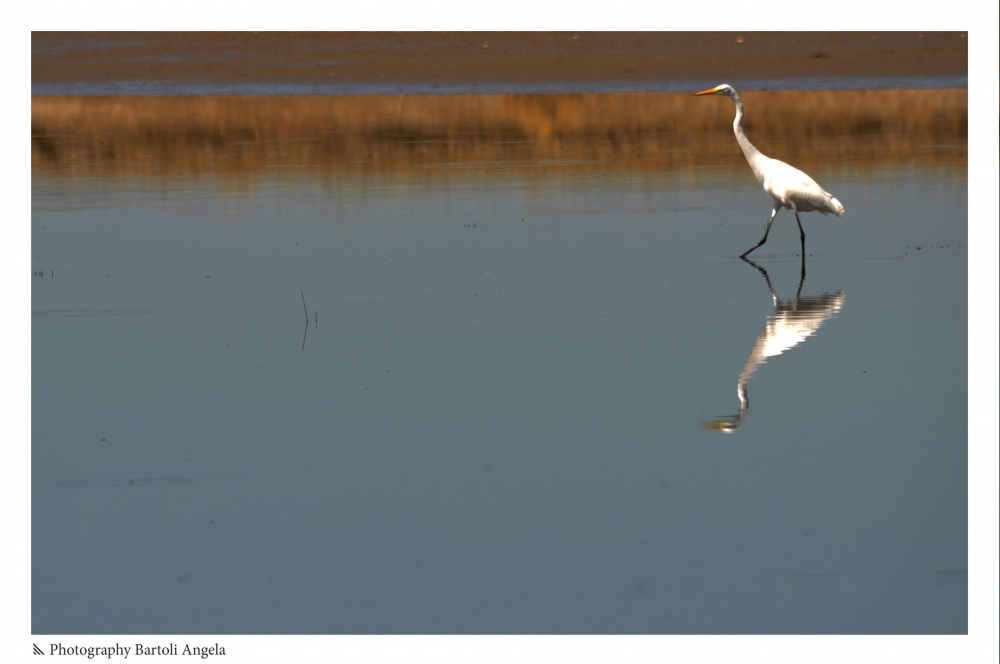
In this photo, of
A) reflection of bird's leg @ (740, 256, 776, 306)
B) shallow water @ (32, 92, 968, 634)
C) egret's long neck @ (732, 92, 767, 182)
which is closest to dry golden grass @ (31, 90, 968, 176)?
egret's long neck @ (732, 92, 767, 182)

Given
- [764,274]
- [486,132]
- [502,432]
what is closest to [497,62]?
[486,132]

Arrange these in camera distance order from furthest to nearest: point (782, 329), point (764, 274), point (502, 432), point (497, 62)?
1. point (497, 62)
2. point (764, 274)
3. point (782, 329)
4. point (502, 432)

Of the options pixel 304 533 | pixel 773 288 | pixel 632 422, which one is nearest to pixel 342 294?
pixel 773 288

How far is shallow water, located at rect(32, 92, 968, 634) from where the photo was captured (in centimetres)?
504

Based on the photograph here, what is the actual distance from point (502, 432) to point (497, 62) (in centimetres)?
2362

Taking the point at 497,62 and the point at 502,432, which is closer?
the point at 502,432

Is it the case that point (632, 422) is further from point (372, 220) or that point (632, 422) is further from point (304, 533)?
point (372, 220)

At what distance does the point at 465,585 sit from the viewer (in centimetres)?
506

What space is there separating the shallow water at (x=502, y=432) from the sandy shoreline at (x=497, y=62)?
15870 millimetres

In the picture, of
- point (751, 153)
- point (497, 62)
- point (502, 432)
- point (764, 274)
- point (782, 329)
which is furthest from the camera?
point (497, 62)

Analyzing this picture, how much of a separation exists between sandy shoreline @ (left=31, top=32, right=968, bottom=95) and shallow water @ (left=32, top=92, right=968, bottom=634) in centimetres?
1587

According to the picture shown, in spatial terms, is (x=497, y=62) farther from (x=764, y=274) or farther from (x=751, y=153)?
(x=764, y=274)

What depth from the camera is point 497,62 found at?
29484mm

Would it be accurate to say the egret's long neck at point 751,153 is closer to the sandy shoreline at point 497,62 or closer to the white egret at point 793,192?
the white egret at point 793,192
